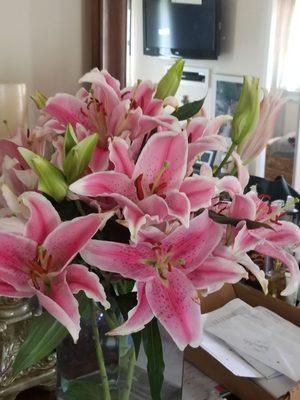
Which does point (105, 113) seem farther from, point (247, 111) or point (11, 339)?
point (11, 339)

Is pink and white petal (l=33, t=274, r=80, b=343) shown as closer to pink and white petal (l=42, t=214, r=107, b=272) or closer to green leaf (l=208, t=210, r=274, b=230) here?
pink and white petal (l=42, t=214, r=107, b=272)

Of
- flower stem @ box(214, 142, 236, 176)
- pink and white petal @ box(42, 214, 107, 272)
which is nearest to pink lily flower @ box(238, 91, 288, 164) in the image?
flower stem @ box(214, 142, 236, 176)

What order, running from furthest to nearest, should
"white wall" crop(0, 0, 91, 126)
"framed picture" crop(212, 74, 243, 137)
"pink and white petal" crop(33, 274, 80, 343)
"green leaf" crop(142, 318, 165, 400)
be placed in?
1. "framed picture" crop(212, 74, 243, 137)
2. "white wall" crop(0, 0, 91, 126)
3. "green leaf" crop(142, 318, 165, 400)
4. "pink and white petal" crop(33, 274, 80, 343)

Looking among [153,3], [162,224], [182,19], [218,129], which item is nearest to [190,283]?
[162,224]

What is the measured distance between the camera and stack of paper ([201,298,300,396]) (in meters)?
0.79

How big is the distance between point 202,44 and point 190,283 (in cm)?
157

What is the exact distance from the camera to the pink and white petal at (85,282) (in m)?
0.44

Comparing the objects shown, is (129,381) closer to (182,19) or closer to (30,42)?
(30,42)

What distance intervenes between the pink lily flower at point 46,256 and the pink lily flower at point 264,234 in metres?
0.14

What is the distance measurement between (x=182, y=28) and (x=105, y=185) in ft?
4.79

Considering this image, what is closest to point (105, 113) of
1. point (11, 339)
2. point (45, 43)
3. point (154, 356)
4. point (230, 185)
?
point (230, 185)

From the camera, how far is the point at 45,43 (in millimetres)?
1085

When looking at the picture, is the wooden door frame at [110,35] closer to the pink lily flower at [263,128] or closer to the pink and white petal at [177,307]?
the pink lily flower at [263,128]

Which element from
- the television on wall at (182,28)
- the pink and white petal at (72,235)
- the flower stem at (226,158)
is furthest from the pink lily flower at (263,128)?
the television on wall at (182,28)
